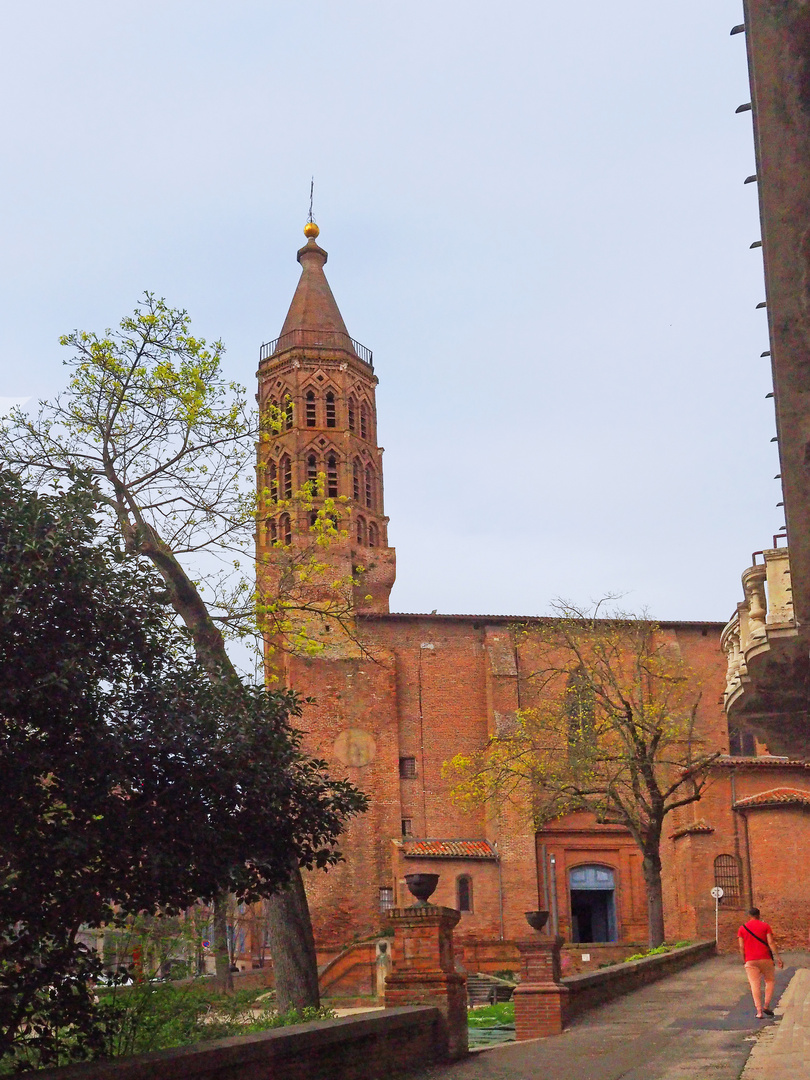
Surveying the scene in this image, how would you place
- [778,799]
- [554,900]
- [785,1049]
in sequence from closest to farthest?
[785,1049], [778,799], [554,900]

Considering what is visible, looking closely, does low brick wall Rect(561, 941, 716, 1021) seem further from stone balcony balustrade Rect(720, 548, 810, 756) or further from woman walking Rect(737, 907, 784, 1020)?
stone balcony balustrade Rect(720, 548, 810, 756)

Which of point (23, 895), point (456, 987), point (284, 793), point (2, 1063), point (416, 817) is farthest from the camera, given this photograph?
point (416, 817)

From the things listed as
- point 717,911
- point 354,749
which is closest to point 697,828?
point 717,911

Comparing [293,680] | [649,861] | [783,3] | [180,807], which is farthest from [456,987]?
[293,680]

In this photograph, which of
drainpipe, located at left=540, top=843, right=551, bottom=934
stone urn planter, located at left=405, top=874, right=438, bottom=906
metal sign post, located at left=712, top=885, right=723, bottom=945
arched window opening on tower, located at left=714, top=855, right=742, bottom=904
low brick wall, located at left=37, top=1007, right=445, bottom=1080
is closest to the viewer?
low brick wall, located at left=37, top=1007, right=445, bottom=1080

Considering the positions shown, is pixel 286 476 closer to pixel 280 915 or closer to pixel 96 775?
pixel 280 915

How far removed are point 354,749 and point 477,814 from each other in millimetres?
5296

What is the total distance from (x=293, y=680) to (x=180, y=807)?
120ft

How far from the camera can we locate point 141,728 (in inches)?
358

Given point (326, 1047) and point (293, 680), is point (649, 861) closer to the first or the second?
point (293, 680)

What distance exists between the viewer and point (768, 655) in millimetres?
14617

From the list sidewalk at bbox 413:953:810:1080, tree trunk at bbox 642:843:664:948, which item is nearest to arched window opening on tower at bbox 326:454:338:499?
tree trunk at bbox 642:843:664:948

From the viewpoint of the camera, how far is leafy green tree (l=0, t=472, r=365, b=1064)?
8.05 meters

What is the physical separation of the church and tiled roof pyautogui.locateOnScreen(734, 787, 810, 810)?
7 centimetres
